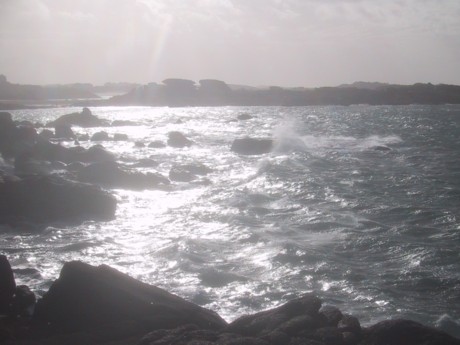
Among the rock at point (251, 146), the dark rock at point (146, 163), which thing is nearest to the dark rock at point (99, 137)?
the rock at point (251, 146)

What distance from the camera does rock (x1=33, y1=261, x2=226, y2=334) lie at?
9.02m

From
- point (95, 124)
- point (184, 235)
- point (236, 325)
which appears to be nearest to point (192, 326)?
point (236, 325)

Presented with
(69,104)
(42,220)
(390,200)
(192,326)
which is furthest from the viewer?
(69,104)

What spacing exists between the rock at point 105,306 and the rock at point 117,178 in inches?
633

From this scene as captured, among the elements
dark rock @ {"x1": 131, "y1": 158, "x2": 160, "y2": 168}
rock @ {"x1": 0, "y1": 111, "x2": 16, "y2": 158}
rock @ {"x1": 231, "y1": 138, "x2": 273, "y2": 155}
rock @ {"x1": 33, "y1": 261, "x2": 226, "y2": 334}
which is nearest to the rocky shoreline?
rock @ {"x1": 33, "y1": 261, "x2": 226, "y2": 334}

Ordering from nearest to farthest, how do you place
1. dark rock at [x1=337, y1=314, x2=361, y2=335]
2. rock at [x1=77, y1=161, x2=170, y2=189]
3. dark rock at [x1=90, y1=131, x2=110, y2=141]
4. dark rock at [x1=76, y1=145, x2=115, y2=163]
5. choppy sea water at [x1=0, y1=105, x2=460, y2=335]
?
dark rock at [x1=337, y1=314, x2=361, y2=335] → choppy sea water at [x1=0, y1=105, x2=460, y2=335] → rock at [x1=77, y1=161, x2=170, y2=189] → dark rock at [x1=76, y1=145, x2=115, y2=163] → dark rock at [x1=90, y1=131, x2=110, y2=141]

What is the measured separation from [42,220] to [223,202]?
715 cm

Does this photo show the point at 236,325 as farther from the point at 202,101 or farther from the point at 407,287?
the point at 202,101

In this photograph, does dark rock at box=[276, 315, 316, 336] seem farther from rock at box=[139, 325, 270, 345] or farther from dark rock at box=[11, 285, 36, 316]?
dark rock at box=[11, 285, 36, 316]

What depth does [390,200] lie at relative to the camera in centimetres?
2202

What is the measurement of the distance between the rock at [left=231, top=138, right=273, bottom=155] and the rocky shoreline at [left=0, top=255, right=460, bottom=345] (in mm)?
32182

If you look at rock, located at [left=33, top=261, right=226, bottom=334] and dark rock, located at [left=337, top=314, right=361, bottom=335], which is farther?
rock, located at [left=33, top=261, right=226, bottom=334]

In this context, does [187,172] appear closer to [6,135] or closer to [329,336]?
[6,135]

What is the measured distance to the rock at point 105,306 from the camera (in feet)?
29.6
